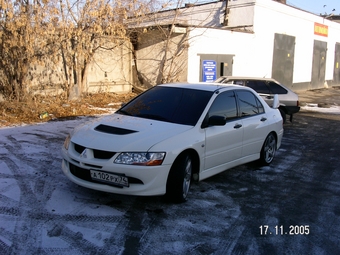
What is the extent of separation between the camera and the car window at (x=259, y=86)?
35.7ft

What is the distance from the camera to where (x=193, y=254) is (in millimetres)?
3562

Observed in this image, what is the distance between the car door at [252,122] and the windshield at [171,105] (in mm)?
856

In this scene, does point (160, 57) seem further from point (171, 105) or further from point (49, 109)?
point (171, 105)

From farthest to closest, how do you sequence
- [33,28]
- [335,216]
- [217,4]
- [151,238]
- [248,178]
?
[217,4]
[33,28]
[248,178]
[335,216]
[151,238]

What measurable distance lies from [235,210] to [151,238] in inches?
53.5

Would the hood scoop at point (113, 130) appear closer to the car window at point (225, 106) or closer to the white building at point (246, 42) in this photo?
the car window at point (225, 106)

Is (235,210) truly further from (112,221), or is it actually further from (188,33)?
(188,33)

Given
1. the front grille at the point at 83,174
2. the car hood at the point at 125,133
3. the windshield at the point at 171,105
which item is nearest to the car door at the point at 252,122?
the windshield at the point at 171,105

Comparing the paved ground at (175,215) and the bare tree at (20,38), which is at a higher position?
the bare tree at (20,38)

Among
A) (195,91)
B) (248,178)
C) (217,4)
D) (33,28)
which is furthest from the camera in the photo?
(217,4)

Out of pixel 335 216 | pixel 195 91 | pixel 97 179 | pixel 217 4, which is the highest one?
pixel 217 4

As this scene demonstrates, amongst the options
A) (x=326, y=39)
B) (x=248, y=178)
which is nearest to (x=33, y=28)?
(x=248, y=178)

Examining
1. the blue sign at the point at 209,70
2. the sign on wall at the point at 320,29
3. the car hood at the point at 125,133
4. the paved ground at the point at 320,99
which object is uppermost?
the sign on wall at the point at 320,29
